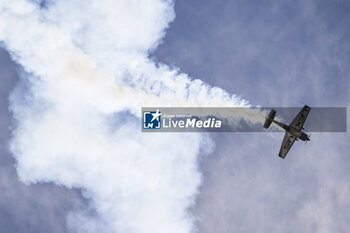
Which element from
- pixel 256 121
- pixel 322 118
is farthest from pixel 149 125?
pixel 322 118

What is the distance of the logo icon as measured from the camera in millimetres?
68125

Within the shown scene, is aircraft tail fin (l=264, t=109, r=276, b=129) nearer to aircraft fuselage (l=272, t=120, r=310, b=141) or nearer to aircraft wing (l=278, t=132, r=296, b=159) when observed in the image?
aircraft fuselage (l=272, t=120, r=310, b=141)

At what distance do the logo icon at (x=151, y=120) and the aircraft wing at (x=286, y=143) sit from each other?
109 feet

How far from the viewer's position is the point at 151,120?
68312 millimetres

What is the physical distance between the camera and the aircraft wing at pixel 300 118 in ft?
237

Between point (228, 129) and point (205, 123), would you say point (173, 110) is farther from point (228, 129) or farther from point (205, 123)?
point (228, 129)

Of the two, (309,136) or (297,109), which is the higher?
(297,109)

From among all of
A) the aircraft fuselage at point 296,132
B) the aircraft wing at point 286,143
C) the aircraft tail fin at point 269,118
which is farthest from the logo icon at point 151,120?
the aircraft wing at point 286,143

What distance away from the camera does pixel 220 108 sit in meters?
67.1

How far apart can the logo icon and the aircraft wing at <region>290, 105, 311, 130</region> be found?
32.5 m

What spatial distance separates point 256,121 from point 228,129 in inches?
325

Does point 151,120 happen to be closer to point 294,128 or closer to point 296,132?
point 294,128

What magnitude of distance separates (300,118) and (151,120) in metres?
35.3

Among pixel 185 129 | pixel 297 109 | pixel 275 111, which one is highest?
pixel 297 109
